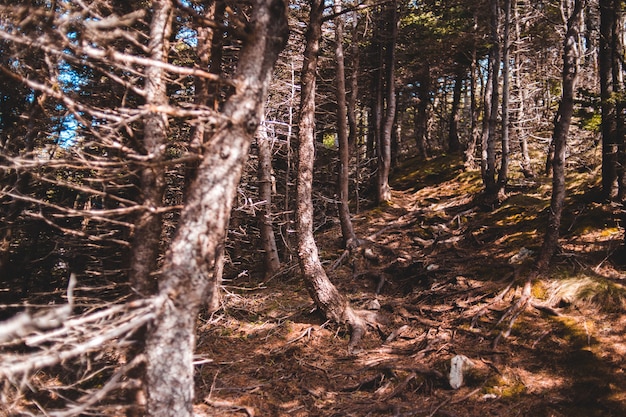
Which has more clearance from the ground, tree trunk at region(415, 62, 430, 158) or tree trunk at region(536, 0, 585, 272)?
tree trunk at region(415, 62, 430, 158)

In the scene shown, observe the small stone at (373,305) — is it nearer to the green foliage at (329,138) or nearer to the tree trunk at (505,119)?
the tree trunk at (505,119)

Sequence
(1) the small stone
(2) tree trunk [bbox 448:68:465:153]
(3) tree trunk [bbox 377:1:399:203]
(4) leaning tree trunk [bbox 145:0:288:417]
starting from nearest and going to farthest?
(4) leaning tree trunk [bbox 145:0:288:417], (1) the small stone, (3) tree trunk [bbox 377:1:399:203], (2) tree trunk [bbox 448:68:465:153]

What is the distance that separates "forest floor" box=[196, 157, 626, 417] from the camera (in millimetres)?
5719

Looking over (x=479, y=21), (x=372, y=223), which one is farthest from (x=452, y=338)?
(x=479, y=21)

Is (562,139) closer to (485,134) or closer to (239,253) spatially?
(485,134)

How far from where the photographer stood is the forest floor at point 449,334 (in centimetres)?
572

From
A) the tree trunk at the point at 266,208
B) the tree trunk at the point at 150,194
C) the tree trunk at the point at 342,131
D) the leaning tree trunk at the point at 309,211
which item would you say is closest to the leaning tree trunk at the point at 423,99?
the tree trunk at the point at 342,131

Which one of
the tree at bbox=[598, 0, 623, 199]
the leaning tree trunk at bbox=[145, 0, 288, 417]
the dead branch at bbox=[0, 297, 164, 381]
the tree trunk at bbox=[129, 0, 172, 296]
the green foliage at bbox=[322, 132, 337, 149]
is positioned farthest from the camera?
the green foliage at bbox=[322, 132, 337, 149]

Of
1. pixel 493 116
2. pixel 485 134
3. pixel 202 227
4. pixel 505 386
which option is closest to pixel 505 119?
pixel 493 116

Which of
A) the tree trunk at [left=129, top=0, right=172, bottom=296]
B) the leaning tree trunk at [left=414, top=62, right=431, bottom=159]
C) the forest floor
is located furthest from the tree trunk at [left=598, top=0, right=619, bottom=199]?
the leaning tree trunk at [left=414, top=62, right=431, bottom=159]

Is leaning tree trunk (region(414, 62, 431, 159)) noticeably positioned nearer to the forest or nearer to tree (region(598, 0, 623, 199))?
the forest

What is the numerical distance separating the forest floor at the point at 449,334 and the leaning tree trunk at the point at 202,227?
62 centimetres

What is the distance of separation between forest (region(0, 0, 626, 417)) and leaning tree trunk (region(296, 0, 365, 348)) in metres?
0.04

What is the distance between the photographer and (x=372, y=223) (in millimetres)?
13891
